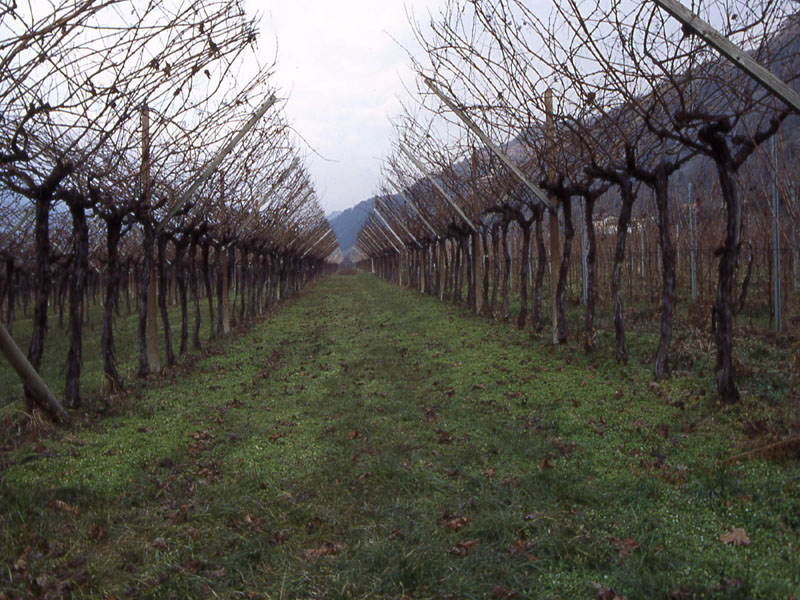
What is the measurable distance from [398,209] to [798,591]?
30354 millimetres

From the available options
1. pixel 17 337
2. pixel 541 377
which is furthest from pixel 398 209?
pixel 541 377

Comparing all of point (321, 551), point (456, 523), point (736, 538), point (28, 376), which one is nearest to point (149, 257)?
point (28, 376)

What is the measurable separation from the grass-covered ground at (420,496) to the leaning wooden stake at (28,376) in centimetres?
36

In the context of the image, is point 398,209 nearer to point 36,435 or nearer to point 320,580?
point 36,435

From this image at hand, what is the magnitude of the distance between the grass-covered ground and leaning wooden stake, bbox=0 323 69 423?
361mm

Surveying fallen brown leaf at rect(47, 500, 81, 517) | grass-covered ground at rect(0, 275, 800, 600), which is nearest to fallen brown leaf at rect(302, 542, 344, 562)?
grass-covered ground at rect(0, 275, 800, 600)

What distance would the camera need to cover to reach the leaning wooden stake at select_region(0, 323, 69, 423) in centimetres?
590

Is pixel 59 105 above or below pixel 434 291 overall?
above

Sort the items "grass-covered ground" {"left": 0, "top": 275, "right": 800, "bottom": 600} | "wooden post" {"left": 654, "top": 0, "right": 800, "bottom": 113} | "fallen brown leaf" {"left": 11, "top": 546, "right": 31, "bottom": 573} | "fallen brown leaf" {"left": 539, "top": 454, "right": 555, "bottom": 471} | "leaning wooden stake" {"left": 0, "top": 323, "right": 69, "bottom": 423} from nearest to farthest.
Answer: "grass-covered ground" {"left": 0, "top": 275, "right": 800, "bottom": 600}
"fallen brown leaf" {"left": 11, "top": 546, "right": 31, "bottom": 573}
"wooden post" {"left": 654, "top": 0, "right": 800, "bottom": 113}
"fallen brown leaf" {"left": 539, "top": 454, "right": 555, "bottom": 471}
"leaning wooden stake" {"left": 0, "top": 323, "right": 69, "bottom": 423}

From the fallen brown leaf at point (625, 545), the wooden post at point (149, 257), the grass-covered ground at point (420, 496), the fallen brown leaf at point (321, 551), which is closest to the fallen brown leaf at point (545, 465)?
the grass-covered ground at point (420, 496)

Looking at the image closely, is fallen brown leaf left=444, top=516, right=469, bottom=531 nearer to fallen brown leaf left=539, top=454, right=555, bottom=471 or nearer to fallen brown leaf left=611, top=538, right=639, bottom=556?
fallen brown leaf left=611, top=538, right=639, bottom=556

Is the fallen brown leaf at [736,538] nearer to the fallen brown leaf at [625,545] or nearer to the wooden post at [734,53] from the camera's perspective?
the fallen brown leaf at [625,545]

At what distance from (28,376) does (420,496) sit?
4.10m

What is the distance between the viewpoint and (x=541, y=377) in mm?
8969
